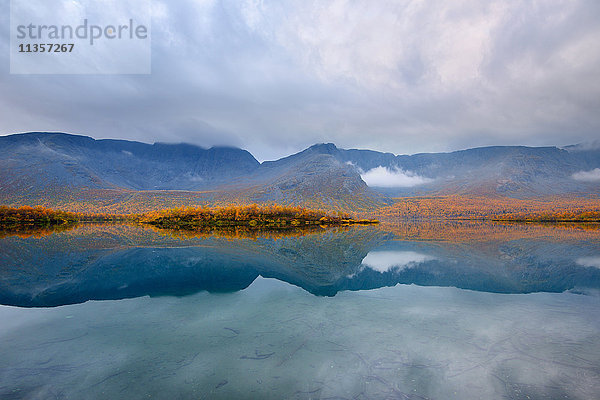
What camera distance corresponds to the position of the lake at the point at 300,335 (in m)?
11.4

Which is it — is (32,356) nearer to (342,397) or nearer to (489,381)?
(342,397)

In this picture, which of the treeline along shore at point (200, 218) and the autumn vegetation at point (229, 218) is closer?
the treeline along shore at point (200, 218)

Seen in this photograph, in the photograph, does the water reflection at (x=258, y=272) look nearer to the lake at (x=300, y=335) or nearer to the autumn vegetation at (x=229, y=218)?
the lake at (x=300, y=335)

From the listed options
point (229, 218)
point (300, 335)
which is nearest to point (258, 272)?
point (300, 335)

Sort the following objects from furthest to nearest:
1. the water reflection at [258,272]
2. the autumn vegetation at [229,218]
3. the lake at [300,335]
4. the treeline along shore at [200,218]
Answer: the autumn vegetation at [229,218] → the treeline along shore at [200,218] → the water reflection at [258,272] → the lake at [300,335]

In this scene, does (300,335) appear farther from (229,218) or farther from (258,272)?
(229,218)

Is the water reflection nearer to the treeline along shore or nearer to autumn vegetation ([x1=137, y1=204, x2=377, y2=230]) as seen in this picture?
the treeline along shore

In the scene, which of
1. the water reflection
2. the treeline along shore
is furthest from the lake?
the treeline along shore

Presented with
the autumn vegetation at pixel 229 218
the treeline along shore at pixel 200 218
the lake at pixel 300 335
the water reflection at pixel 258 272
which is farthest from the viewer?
the autumn vegetation at pixel 229 218

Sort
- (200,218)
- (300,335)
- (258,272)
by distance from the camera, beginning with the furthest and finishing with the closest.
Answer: (200,218)
(258,272)
(300,335)

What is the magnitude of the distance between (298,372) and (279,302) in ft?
40.3

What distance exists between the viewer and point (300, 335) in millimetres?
16891

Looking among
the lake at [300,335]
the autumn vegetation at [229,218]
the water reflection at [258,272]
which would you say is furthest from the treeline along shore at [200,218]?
the lake at [300,335]

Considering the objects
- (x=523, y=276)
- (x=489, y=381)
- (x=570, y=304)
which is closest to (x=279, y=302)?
(x=489, y=381)
